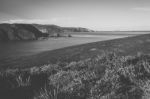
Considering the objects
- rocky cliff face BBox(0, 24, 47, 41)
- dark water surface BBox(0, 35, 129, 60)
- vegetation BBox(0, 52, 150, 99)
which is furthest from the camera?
rocky cliff face BBox(0, 24, 47, 41)

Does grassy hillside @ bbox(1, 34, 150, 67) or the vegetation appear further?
grassy hillside @ bbox(1, 34, 150, 67)

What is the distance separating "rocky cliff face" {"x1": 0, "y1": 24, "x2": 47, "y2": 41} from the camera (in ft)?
185

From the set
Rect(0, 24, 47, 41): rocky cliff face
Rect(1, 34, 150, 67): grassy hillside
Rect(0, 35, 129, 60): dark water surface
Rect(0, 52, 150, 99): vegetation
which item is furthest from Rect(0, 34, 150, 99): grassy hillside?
Rect(0, 24, 47, 41): rocky cliff face

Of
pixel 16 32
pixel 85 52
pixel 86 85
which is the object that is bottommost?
pixel 16 32

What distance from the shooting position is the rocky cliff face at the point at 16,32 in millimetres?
56269

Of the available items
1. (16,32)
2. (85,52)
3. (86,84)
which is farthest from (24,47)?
(86,84)

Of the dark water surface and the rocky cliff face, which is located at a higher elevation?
the rocky cliff face

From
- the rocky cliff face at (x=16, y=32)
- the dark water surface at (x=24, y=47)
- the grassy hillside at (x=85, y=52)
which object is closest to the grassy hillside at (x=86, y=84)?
the grassy hillside at (x=85, y=52)

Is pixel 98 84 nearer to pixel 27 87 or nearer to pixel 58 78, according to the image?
pixel 58 78

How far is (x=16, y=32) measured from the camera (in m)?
59.7

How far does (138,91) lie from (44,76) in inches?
122

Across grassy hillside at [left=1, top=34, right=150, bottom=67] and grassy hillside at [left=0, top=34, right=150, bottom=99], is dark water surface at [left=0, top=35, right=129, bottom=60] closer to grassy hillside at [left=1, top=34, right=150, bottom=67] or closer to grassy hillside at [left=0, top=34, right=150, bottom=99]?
grassy hillside at [left=1, top=34, right=150, bottom=67]

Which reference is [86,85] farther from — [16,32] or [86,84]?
[16,32]

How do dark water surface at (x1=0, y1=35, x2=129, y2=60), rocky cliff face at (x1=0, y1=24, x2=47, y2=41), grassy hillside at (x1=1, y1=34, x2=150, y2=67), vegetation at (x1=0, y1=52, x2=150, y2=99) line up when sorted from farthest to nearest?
rocky cliff face at (x1=0, y1=24, x2=47, y2=41) → dark water surface at (x1=0, y1=35, x2=129, y2=60) → grassy hillside at (x1=1, y1=34, x2=150, y2=67) → vegetation at (x1=0, y1=52, x2=150, y2=99)
